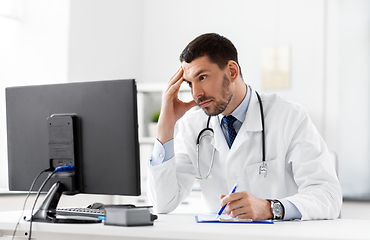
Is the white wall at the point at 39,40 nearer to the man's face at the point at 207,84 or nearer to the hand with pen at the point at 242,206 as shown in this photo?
the man's face at the point at 207,84

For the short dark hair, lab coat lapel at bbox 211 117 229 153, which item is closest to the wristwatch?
lab coat lapel at bbox 211 117 229 153

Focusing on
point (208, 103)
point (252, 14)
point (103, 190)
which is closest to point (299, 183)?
point (208, 103)

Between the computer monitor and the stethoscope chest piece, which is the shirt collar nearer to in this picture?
the stethoscope chest piece

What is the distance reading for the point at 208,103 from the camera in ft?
5.64

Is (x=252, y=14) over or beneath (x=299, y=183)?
over

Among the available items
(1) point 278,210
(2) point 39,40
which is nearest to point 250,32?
(2) point 39,40

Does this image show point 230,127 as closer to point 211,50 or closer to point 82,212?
point 211,50

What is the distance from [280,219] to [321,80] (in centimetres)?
231

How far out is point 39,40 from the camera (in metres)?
3.16

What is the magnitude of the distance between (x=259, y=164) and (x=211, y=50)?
465 millimetres

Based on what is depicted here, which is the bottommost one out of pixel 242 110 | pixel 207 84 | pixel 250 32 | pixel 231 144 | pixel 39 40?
pixel 231 144

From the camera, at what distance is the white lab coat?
162 centimetres

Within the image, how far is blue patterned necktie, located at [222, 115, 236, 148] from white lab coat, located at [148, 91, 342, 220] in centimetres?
3

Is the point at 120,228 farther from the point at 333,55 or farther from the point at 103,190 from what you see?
the point at 333,55
